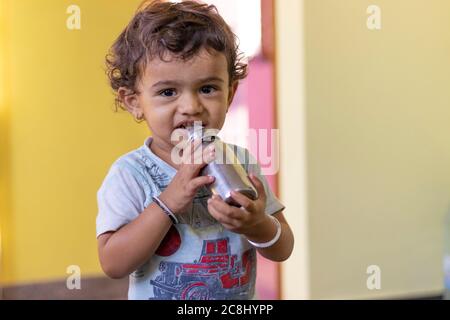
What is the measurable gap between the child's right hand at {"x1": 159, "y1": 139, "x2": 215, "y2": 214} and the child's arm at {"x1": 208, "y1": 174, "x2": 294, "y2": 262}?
3 cm

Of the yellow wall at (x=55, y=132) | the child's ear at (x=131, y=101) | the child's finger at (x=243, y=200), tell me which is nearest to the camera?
the child's finger at (x=243, y=200)

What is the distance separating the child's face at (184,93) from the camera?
1.57ft

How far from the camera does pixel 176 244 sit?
49cm

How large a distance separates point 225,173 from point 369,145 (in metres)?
0.94

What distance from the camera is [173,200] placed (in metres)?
0.45

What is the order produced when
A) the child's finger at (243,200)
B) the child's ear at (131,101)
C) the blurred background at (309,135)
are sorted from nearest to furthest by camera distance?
the child's finger at (243,200) < the child's ear at (131,101) < the blurred background at (309,135)

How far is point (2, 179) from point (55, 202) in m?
Result: 0.16

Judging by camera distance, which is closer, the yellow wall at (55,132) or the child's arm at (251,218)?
the child's arm at (251,218)

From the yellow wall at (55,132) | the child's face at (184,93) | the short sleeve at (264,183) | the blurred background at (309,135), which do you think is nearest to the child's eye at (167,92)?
the child's face at (184,93)

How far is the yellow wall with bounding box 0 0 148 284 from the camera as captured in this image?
4.88ft

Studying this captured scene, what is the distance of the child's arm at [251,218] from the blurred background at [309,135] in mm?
677

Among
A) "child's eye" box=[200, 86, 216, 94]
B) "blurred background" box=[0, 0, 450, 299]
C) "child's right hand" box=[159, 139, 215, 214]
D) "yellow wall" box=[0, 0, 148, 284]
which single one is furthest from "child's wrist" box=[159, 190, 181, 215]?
"yellow wall" box=[0, 0, 148, 284]

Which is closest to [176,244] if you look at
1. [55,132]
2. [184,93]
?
[184,93]

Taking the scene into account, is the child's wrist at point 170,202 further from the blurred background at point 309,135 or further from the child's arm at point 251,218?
the blurred background at point 309,135
